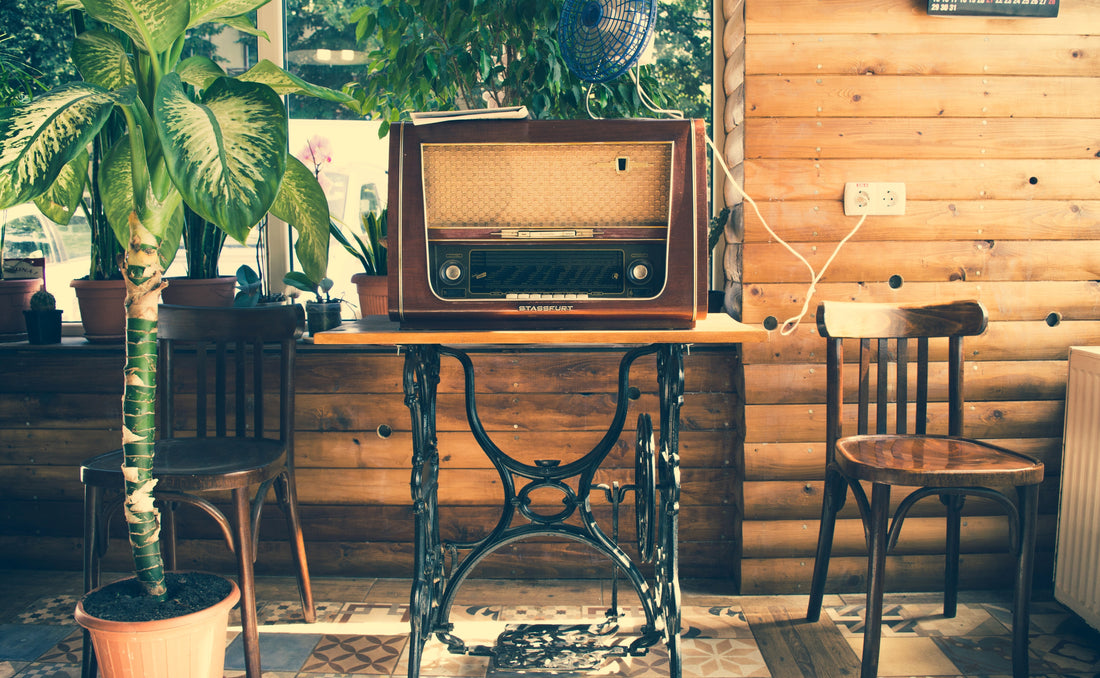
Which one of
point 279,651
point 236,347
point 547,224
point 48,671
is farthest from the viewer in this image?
point 236,347

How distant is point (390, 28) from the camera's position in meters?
1.97

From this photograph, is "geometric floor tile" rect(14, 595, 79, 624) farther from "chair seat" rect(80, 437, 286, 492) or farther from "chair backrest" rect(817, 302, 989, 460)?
"chair backrest" rect(817, 302, 989, 460)

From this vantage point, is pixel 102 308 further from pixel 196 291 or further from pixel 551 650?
pixel 551 650

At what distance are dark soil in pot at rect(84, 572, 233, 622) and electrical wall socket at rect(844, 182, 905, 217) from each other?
1.76m

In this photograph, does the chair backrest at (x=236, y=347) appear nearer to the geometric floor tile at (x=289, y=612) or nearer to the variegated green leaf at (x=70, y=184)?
the variegated green leaf at (x=70, y=184)

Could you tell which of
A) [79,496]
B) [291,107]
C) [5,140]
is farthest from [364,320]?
[79,496]

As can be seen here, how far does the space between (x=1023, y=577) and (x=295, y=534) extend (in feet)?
5.54

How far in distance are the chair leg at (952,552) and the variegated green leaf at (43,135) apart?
198 centimetres

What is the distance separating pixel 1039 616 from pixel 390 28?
2296mm

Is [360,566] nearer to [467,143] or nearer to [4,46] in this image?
[467,143]

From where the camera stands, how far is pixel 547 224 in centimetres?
152

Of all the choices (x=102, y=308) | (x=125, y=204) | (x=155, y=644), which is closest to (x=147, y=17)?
(x=125, y=204)

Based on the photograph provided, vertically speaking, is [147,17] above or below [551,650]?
above

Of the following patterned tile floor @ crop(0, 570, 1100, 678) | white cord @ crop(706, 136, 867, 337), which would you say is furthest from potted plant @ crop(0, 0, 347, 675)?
white cord @ crop(706, 136, 867, 337)
